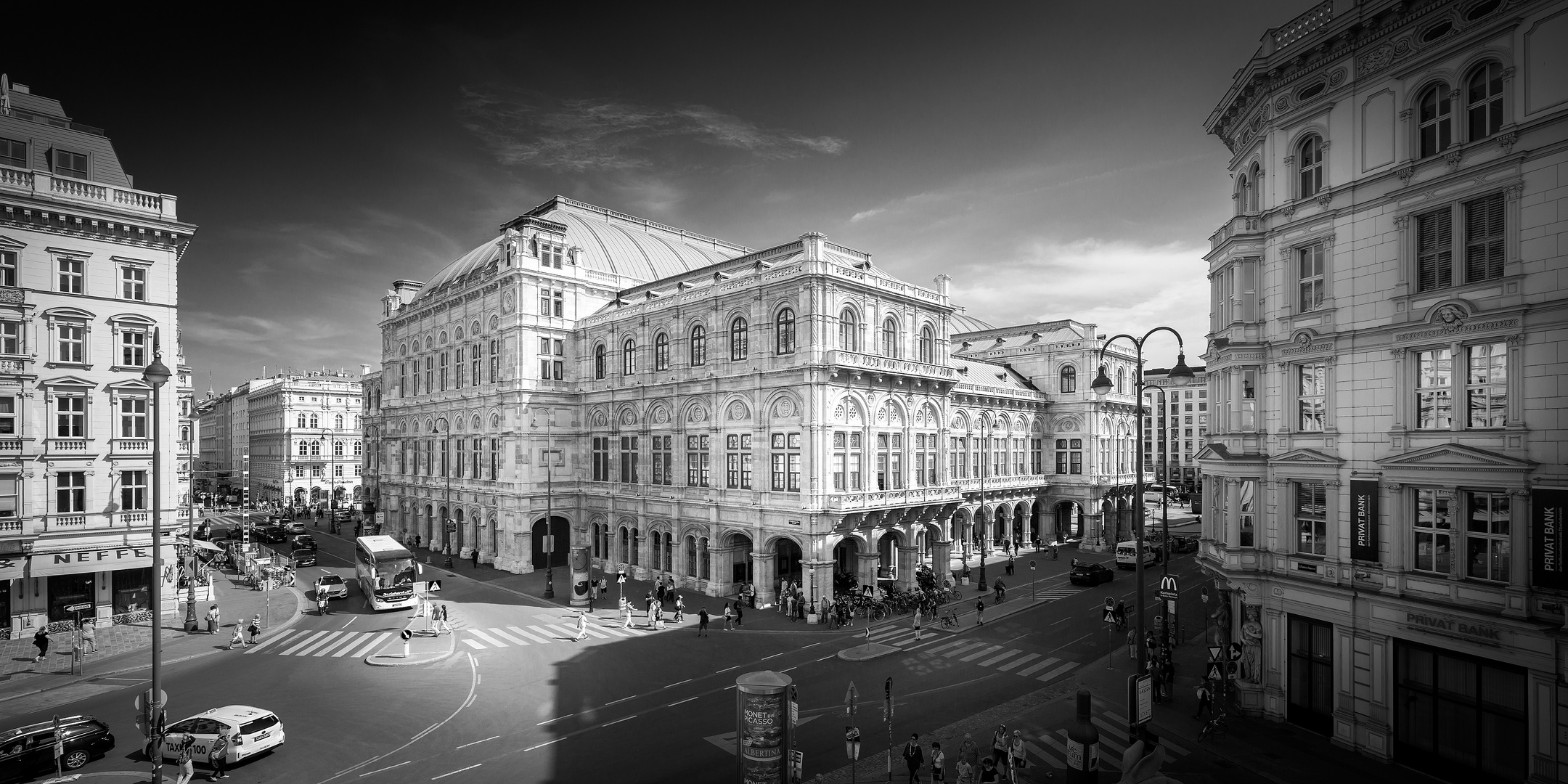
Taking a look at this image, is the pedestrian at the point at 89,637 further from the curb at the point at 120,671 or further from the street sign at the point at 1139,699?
the street sign at the point at 1139,699

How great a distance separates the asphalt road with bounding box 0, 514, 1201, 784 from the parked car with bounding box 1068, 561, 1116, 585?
292 inches

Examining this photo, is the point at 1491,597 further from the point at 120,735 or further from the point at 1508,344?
the point at 120,735

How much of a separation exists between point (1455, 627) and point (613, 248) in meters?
56.2

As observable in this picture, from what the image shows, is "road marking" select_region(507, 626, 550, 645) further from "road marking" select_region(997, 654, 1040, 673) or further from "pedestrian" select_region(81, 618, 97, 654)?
"road marking" select_region(997, 654, 1040, 673)

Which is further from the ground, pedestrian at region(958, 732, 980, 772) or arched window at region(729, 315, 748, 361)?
arched window at region(729, 315, 748, 361)

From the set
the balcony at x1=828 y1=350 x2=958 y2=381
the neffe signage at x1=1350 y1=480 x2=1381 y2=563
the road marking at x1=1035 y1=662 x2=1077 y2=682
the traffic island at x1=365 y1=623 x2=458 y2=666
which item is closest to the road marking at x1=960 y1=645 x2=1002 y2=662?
the road marking at x1=1035 y1=662 x2=1077 y2=682

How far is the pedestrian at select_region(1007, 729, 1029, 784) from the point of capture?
1903 cm

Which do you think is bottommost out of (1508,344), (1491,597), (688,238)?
(1491,597)

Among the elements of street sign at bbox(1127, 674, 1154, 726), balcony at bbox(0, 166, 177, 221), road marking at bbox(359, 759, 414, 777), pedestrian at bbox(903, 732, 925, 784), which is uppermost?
balcony at bbox(0, 166, 177, 221)

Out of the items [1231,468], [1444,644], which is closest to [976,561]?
[1231,468]

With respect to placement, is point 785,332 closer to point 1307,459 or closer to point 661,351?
point 661,351

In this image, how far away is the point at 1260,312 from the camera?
23.7m

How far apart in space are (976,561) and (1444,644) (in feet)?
134

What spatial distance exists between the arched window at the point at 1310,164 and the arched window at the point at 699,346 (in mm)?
30795
